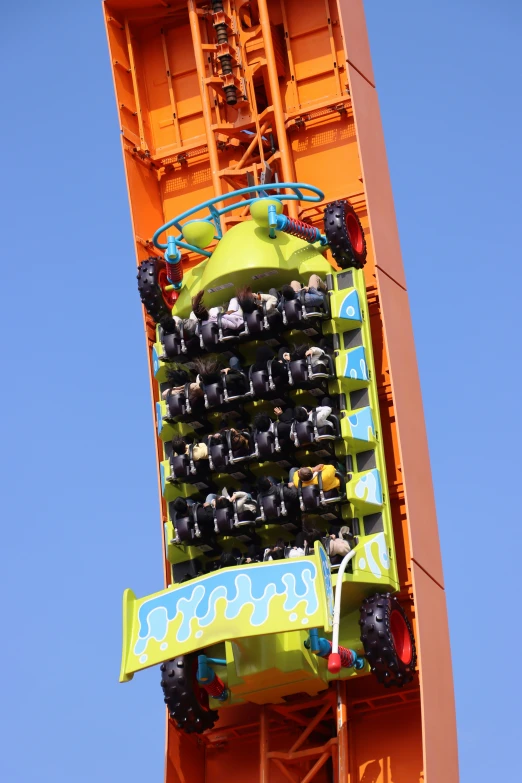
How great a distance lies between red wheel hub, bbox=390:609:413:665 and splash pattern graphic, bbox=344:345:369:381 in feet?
9.88

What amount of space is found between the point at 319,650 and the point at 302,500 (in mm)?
1993

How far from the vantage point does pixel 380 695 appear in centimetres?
2386

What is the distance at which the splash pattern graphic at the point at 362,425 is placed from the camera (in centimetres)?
2364

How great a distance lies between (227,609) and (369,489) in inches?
98.3

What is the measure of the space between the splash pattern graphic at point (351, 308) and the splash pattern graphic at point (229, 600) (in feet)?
12.1

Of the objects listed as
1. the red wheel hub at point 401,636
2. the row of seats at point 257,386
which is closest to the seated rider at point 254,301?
the row of seats at point 257,386

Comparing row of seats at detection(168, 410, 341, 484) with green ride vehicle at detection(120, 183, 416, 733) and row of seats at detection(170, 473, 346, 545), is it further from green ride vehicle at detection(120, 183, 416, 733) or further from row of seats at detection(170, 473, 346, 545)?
row of seats at detection(170, 473, 346, 545)

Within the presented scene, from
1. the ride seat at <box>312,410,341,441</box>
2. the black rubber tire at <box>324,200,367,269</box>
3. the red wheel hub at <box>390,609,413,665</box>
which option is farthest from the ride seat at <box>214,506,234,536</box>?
the black rubber tire at <box>324,200,367,269</box>

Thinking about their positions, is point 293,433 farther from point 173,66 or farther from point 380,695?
point 173,66

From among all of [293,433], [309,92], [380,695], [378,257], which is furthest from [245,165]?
[380,695]

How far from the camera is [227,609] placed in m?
22.2

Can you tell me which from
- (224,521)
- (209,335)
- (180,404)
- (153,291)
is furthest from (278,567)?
(153,291)

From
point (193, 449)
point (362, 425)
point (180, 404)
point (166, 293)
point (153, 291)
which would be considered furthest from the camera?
point (166, 293)

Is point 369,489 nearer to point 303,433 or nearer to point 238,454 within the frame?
point 303,433
